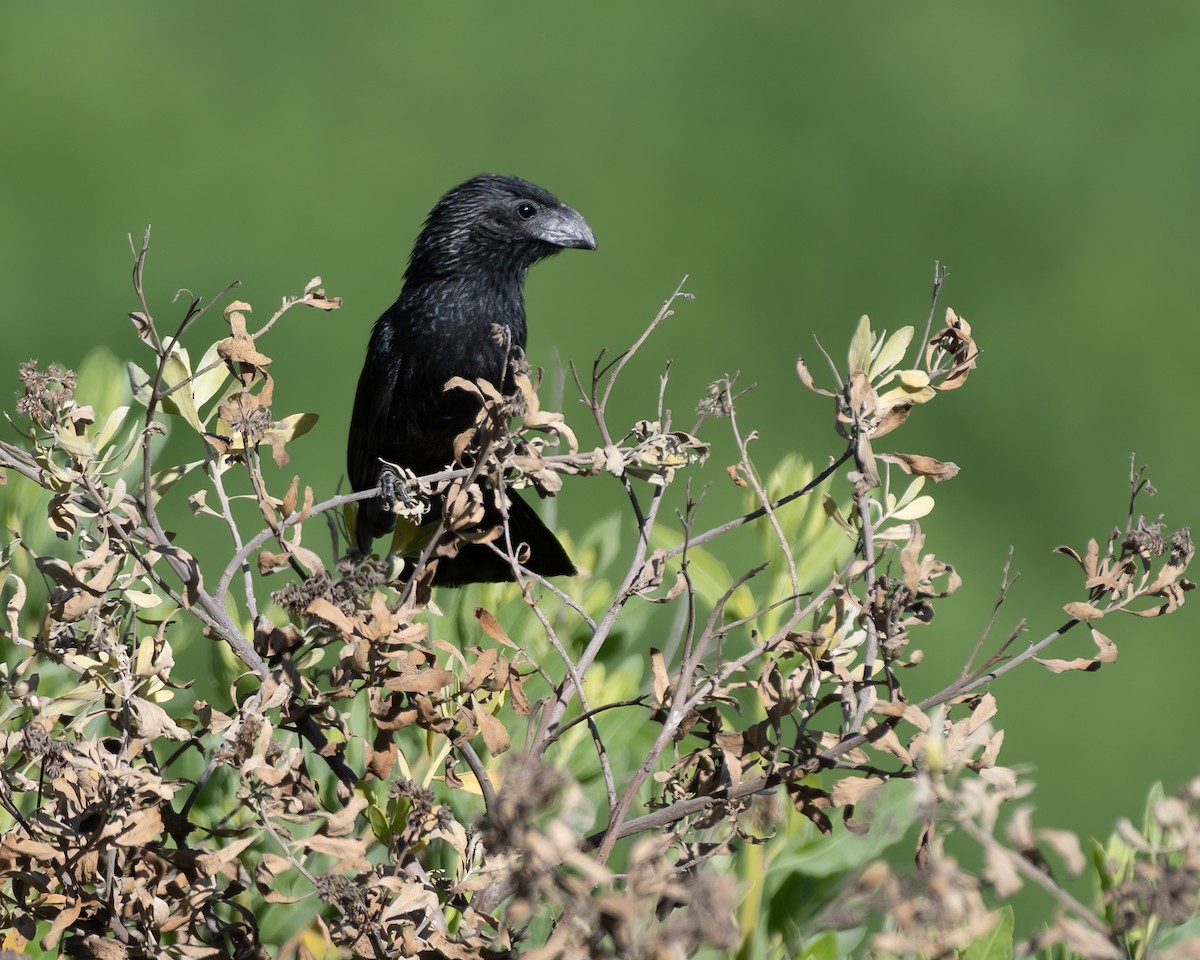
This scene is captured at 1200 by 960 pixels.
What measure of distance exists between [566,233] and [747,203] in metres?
2.31

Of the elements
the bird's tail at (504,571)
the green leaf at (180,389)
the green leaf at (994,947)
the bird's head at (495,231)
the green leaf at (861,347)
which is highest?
the bird's head at (495,231)

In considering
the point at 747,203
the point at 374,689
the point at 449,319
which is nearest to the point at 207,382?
the point at 374,689

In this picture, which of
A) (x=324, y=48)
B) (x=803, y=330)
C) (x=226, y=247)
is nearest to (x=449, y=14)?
(x=324, y=48)

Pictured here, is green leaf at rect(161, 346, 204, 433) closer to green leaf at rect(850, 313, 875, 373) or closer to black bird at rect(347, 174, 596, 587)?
green leaf at rect(850, 313, 875, 373)

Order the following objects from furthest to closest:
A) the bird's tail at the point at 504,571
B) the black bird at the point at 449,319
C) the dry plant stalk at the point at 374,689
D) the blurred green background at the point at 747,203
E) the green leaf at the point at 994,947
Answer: the blurred green background at the point at 747,203 < the black bird at the point at 449,319 < the bird's tail at the point at 504,571 < the green leaf at the point at 994,947 < the dry plant stalk at the point at 374,689

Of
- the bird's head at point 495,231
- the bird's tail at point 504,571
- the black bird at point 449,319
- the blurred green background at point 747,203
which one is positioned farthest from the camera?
the blurred green background at point 747,203

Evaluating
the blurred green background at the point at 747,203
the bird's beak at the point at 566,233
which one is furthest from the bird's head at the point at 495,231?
the blurred green background at the point at 747,203

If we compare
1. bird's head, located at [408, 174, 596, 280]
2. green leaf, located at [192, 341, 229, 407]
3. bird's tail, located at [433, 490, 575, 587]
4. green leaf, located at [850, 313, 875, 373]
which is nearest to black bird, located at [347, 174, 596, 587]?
bird's head, located at [408, 174, 596, 280]

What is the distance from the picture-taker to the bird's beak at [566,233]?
9.27 ft

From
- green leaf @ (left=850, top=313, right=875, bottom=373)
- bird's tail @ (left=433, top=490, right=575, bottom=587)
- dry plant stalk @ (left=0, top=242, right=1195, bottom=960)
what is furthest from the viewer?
bird's tail @ (left=433, top=490, right=575, bottom=587)

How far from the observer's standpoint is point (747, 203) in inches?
198

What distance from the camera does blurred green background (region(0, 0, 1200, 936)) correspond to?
4.41m

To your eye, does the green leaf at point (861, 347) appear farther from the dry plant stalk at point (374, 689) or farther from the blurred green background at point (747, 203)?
the blurred green background at point (747, 203)

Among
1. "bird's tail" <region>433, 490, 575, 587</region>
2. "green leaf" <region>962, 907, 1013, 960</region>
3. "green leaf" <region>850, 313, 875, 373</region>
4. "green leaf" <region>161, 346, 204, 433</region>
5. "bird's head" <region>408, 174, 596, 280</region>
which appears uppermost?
"bird's head" <region>408, 174, 596, 280</region>
